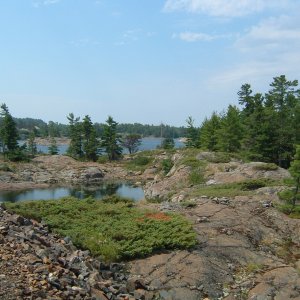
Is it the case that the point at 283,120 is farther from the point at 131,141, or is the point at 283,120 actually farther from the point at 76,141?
the point at 131,141

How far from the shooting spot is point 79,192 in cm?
5494

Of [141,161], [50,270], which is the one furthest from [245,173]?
[141,161]

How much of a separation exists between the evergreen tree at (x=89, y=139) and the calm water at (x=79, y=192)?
62.4ft

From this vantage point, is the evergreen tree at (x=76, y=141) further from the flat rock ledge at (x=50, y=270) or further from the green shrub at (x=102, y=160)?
the flat rock ledge at (x=50, y=270)

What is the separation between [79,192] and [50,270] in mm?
44243

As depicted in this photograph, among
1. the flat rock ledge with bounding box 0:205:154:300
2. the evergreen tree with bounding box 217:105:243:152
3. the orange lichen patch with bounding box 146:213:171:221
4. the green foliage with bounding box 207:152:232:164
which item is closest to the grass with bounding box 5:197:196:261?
the orange lichen patch with bounding box 146:213:171:221

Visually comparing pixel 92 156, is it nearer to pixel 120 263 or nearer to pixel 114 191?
pixel 114 191

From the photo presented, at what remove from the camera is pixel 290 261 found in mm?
17031

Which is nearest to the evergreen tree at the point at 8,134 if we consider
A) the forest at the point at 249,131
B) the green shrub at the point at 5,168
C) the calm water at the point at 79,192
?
the forest at the point at 249,131

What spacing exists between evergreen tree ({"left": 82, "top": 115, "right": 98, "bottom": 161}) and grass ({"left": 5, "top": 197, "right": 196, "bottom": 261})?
59.7m

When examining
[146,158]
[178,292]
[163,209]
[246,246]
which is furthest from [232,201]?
[146,158]

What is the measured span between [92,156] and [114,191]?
27.2 meters

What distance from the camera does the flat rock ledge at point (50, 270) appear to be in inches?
→ 391

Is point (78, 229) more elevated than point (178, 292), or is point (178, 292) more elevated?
point (78, 229)
